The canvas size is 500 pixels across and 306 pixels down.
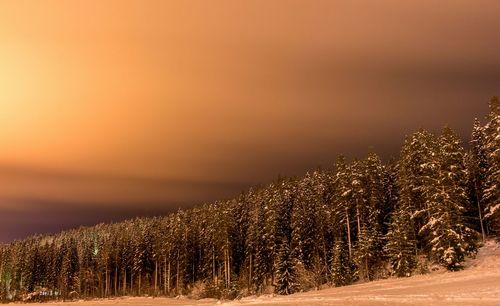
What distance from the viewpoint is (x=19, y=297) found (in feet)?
453

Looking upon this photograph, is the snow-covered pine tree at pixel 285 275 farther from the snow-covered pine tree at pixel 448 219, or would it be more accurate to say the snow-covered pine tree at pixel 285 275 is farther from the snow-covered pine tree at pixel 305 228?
the snow-covered pine tree at pixel 448 219

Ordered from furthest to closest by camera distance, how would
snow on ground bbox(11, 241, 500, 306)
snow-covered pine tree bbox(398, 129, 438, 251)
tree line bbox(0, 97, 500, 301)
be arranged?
1. snow-covered pine tree bbox(398, 129, 438, 251)
2. tree line bbox(0, 97, 500, 301)
3. snow on ground bbox(11, 241, 500, 306)

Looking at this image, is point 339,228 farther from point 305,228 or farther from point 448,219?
point 448,219

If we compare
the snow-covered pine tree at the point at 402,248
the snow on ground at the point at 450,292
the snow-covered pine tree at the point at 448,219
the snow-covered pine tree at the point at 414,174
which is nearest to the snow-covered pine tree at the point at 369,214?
the snow-covered pine tree at the point at 402,248

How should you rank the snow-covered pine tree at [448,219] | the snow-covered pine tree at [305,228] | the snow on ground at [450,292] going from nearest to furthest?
the snow on ground at [450,292]
the snow-covered pine tree at [448,219]
the snow-covered pine tree at [305,228]

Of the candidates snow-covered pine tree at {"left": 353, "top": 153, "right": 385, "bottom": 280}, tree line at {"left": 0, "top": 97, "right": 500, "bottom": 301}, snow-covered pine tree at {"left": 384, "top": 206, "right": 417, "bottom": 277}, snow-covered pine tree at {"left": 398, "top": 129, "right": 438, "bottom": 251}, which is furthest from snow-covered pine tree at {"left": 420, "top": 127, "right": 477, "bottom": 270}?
snow-covered pine tree at {"left": 353, "top": 153, "right": 385, "bottom": 280}

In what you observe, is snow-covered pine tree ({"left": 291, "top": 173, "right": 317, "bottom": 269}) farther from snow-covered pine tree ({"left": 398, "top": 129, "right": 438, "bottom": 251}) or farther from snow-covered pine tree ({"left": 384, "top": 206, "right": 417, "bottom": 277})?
snow-covered pine tree ({"left": 384, "top": 206, "right": 417, "bottom": 277})

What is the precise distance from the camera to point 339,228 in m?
74.4

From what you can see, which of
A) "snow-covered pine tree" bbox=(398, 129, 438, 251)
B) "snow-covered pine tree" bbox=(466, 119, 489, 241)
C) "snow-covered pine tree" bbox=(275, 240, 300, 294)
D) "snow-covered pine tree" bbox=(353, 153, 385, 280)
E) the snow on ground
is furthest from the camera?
"snow-covered pine tree" bbox=(466, 119, 489, 241)

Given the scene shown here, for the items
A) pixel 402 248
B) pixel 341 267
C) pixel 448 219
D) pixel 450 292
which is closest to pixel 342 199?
pixel 341 267

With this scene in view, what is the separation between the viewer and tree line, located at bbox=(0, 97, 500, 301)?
176 feet

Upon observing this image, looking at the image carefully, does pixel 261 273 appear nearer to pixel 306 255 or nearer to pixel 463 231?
pixel 306 255

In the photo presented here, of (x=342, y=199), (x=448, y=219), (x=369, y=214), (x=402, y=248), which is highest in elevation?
(x=342, y=199)

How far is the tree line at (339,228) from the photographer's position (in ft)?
176
